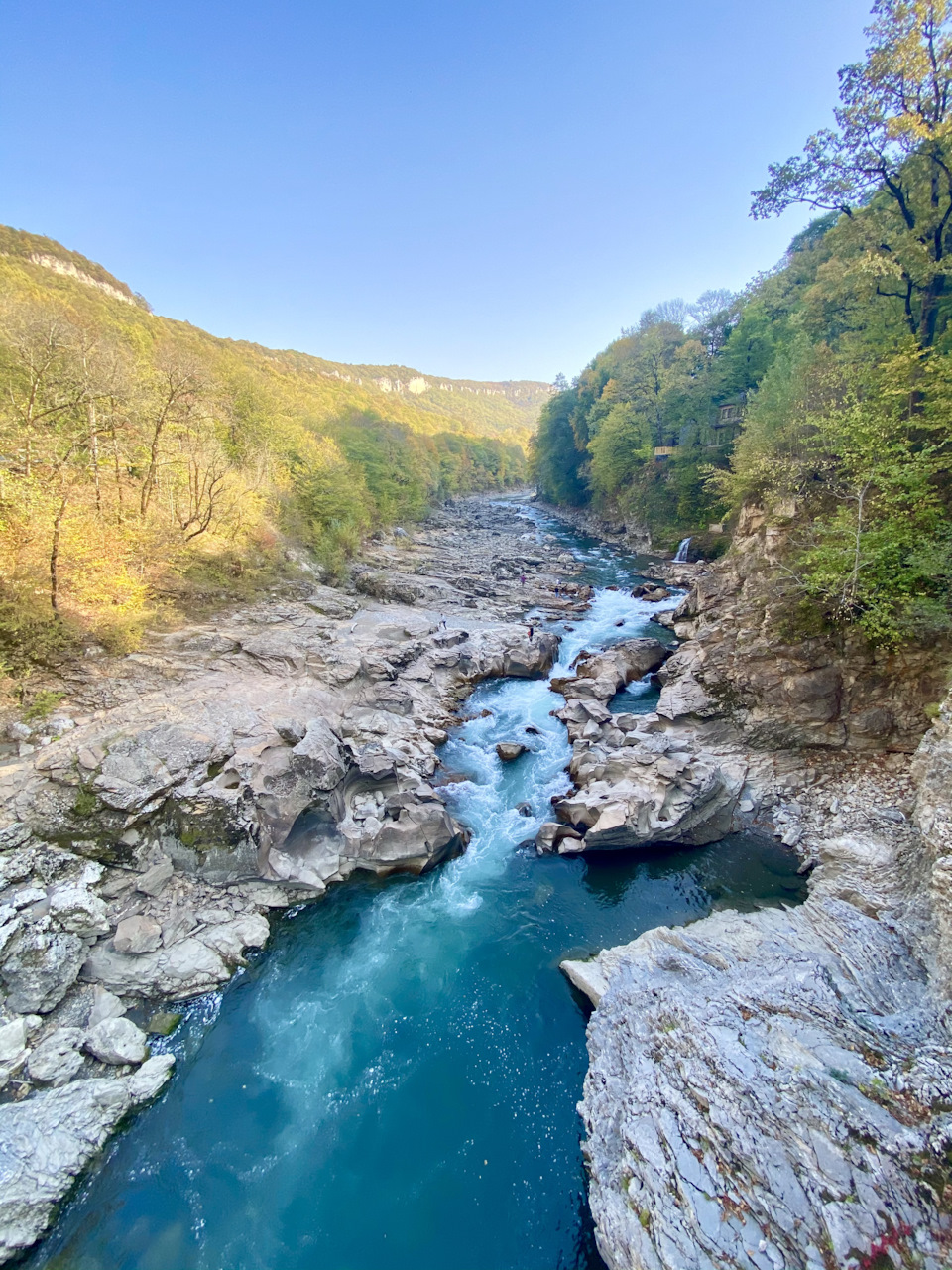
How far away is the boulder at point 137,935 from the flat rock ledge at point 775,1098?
338 inches

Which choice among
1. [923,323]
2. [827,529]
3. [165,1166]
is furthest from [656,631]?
[165,1166]

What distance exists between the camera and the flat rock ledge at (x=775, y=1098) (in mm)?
5156

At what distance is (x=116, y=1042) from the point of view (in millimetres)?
8398

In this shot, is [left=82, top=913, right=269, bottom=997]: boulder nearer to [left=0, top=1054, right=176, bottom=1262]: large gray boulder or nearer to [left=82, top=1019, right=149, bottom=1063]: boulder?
[left=82, top=1019, right=149, bottom=1063]: boulder

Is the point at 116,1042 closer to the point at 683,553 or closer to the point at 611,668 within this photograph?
the point at 611,668

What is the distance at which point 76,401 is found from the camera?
553 inches

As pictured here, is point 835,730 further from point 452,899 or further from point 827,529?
point 452,899

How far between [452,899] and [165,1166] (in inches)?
247

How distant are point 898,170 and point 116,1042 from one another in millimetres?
30108

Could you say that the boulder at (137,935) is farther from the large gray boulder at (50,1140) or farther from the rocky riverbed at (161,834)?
the large gray boulder at (50,1140)

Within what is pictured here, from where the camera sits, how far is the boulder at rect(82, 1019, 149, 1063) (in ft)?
27.1

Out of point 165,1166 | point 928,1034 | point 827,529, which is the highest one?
point 827,529

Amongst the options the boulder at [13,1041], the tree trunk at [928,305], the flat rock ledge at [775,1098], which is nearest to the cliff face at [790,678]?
the flat rock ledge at [775,1098]

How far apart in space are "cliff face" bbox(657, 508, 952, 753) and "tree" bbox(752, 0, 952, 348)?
332 inches
